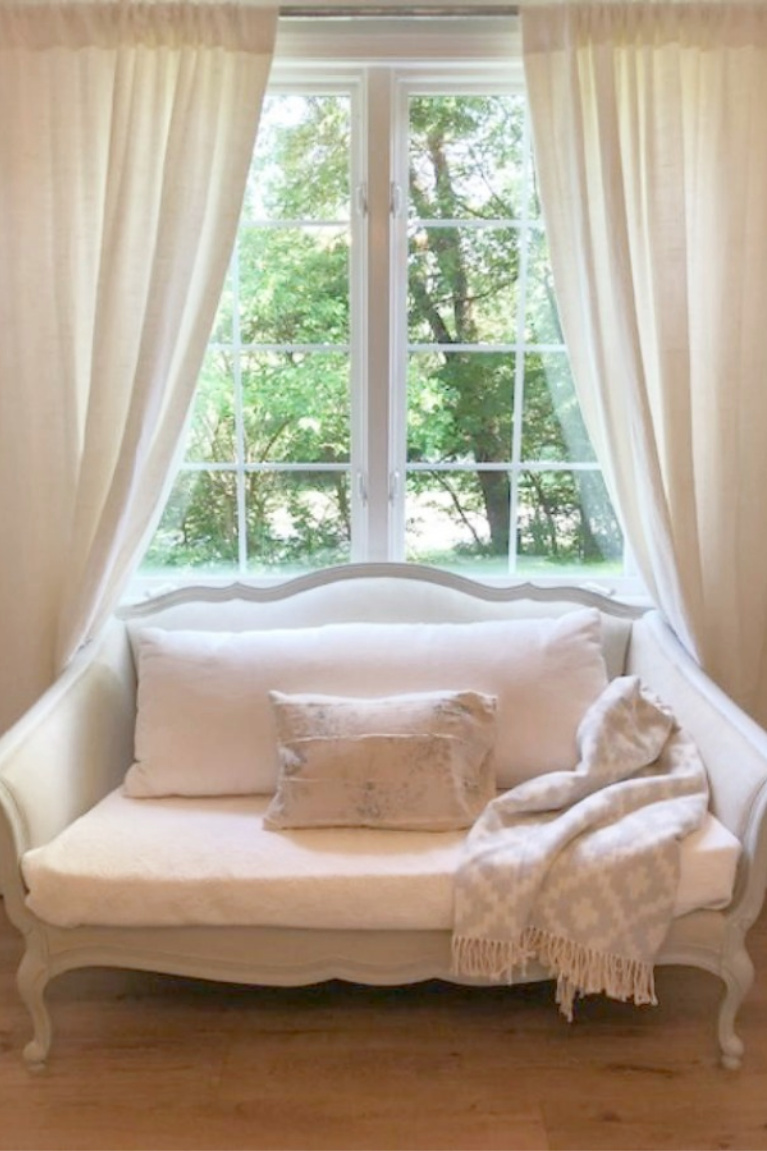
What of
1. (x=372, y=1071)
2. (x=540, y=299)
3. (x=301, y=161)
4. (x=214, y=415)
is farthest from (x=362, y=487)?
(x=372, y=1071)

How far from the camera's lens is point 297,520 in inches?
99.0

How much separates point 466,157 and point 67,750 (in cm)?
181

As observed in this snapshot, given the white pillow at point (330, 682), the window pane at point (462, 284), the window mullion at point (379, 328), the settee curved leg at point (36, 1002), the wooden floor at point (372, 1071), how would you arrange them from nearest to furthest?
the wooden floor at point (372, 1071), the settee curved leg at point (36, 1002), the white pillow at point (330, 682), the window mullion at point (379, 328), the window pane at point (462, 284)

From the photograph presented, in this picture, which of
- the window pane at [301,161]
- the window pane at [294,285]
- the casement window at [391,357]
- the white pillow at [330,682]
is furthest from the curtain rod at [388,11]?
the white pillow at [330,682]

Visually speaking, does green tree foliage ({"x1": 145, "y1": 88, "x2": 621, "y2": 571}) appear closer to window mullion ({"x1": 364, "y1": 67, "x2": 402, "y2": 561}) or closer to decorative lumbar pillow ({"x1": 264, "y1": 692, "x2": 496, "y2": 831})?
window mullion ({"x1": 364, "y1": 67, "x2": 402, "y2": 561})

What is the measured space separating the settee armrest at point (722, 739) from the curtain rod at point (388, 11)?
1549 mm

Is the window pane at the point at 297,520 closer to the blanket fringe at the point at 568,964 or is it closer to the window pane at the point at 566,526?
the window pane at the point at 566,526

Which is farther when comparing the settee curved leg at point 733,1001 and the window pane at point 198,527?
the window pane at point 198,527

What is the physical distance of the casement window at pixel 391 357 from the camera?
2.30 meters

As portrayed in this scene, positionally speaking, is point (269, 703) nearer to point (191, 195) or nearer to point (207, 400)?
point (207, 400)

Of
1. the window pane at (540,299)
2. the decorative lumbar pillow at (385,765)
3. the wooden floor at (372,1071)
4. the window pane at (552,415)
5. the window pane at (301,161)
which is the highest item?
the window pane at (301,161)

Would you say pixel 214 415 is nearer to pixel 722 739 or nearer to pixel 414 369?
pixel 414 369

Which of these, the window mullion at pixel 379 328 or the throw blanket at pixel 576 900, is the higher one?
the window mullion at pixel 379 328

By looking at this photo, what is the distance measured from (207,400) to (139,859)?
1246mm
